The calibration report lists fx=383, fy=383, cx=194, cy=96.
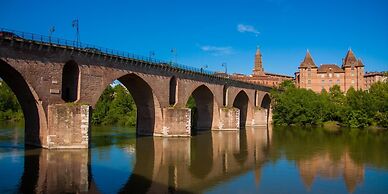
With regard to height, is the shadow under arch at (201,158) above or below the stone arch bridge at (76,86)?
below

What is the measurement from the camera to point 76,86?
1430 inches

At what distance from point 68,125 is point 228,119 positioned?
33.8 meters

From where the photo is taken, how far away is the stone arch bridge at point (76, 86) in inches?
1254

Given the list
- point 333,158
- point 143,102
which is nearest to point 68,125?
point 143,102

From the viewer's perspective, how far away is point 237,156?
35.1 metres

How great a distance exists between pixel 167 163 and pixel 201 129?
3320 cm

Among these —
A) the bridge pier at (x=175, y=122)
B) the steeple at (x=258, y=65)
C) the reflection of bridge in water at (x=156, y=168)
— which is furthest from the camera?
the steeple at (x=258, y=65)

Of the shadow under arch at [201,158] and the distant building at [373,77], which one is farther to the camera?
the distant building at [373,77]

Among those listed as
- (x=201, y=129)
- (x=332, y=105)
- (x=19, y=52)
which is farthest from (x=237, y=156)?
(x=332, y=105)

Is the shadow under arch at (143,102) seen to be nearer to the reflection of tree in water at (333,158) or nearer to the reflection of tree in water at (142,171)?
the reflection of tree in water at (142,171)

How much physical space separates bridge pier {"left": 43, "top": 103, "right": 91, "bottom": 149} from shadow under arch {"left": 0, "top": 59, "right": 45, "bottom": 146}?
1.27 m

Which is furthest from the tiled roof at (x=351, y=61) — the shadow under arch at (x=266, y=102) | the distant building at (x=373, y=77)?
the shadow under arch at (x=266, y=102)

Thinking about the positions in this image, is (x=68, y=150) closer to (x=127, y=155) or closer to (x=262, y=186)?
(x=127, y=155)

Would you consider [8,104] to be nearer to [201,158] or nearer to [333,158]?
[201,158]
